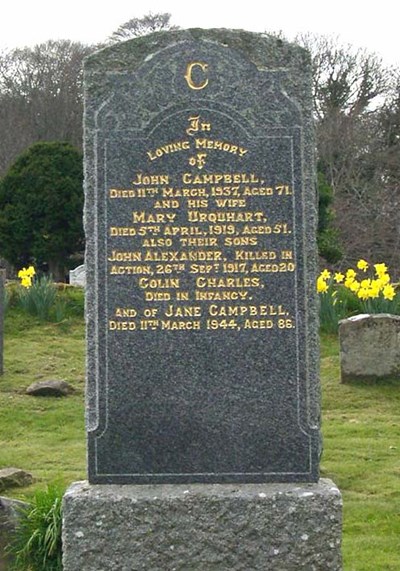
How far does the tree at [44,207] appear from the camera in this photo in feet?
78.3

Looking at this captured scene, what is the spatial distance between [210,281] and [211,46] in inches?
44.7

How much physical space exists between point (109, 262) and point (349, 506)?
2.88 meters

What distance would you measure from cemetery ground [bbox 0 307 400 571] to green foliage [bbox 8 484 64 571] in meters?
1.35

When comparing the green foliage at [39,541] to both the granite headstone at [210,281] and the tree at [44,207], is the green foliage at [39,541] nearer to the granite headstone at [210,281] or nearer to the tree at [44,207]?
the granite headstone at [210,281]

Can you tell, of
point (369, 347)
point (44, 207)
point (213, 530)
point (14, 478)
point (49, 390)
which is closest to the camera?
point (213, 530)

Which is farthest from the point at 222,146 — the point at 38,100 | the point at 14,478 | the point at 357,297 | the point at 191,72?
the point at 38,100

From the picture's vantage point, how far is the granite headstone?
192 inches

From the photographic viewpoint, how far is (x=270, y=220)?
16.1 feet

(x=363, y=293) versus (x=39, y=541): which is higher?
(x=363, y=293)

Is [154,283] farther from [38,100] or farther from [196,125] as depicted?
[38,100]

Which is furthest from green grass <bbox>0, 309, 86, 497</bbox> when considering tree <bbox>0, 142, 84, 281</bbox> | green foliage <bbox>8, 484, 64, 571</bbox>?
tree <bbox>0, 142, 84, 281</bbox>

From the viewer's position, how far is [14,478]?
23.9ft

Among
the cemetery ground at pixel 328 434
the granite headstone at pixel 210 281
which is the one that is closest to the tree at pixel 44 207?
the cemetery ground at pixel 328 434

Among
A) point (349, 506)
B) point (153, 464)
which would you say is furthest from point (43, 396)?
point (153, 464)
